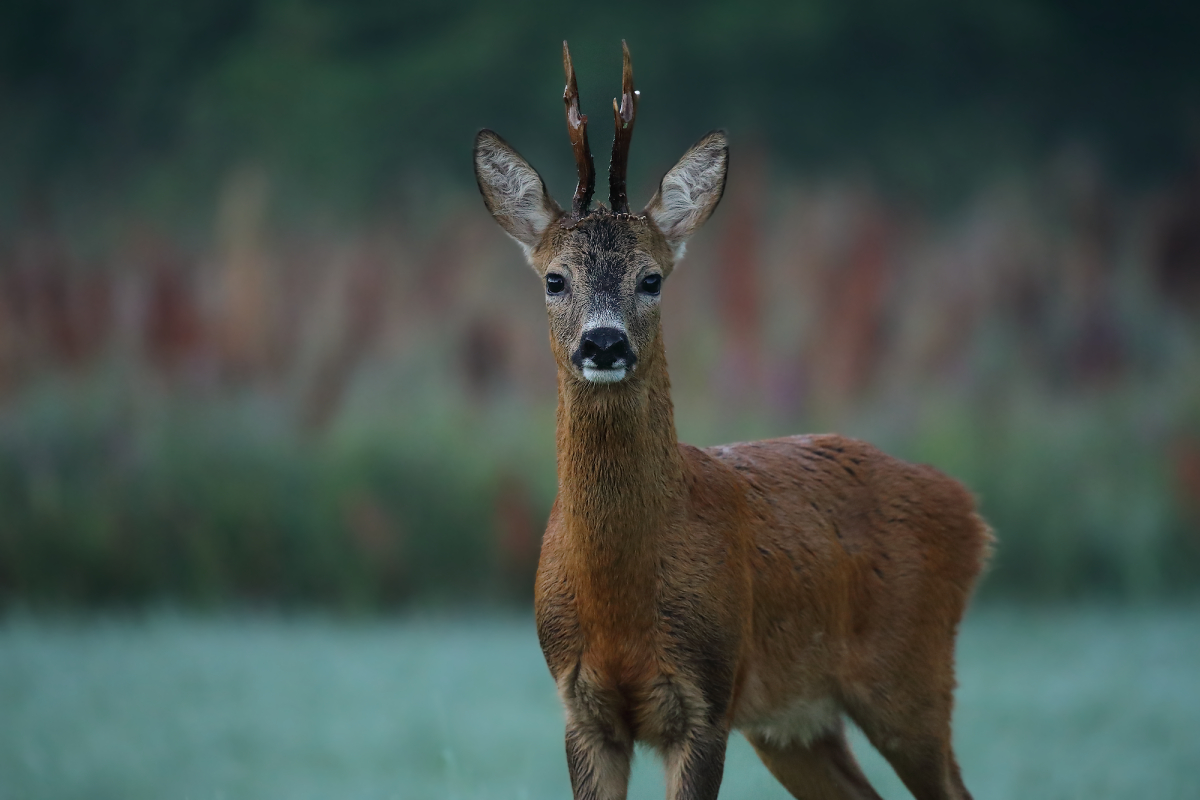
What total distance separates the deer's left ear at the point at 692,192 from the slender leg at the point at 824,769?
208 cm

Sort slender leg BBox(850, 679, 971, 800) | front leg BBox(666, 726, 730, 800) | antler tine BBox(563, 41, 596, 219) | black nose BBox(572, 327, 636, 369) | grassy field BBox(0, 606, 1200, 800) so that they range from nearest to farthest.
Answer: black nose BBox(572, 327, 636, 369) → front leg BBox(666, 726, 730, 800) → antler tine BBox(563, 41, 596, 219) → slender leg BBox(850, 679, 971, 800) → grassy field BBox(0, 606, 1200, 800)

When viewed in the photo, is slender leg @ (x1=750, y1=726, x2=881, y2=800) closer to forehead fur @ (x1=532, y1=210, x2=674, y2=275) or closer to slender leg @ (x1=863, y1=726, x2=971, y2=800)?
slender leg @ (x1=863, y1=726, x2=971, y2=800)

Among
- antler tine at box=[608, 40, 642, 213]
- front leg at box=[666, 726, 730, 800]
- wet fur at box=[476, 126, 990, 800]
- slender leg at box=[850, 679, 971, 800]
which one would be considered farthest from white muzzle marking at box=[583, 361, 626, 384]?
slender leg at box=[850, 679, 971, 800]

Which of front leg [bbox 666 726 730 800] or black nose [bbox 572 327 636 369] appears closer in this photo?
black nose [bbox 572 327 636 369]

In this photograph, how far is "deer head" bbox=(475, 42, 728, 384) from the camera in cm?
444

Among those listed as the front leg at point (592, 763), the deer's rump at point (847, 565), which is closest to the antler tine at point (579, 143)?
the deer's rump at point (847, 565)

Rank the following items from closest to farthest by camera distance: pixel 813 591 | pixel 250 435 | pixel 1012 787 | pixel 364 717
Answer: pixel 813 591 → pixel 1012 787 → pixel 364 717 → pixel 250 435

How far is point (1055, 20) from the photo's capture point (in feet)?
39.0

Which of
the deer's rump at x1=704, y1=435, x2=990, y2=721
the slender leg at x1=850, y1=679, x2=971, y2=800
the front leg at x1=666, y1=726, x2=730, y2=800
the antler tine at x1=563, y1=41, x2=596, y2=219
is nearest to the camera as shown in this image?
the front leg at x1=666, y1=726, x2=730, y2=800

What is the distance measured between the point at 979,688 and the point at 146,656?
5.56m

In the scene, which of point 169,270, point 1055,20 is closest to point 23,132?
point 169,270

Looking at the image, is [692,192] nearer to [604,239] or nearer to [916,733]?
[604,239]

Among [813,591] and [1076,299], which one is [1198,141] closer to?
[1076,299]

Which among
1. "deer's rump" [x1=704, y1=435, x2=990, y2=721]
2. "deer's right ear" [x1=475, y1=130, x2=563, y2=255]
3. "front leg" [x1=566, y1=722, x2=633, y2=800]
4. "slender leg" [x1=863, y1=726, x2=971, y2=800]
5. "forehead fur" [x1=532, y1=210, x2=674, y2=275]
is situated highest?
"deer's right ear" [x1=475, y1=130, x2=563, y2=255]
